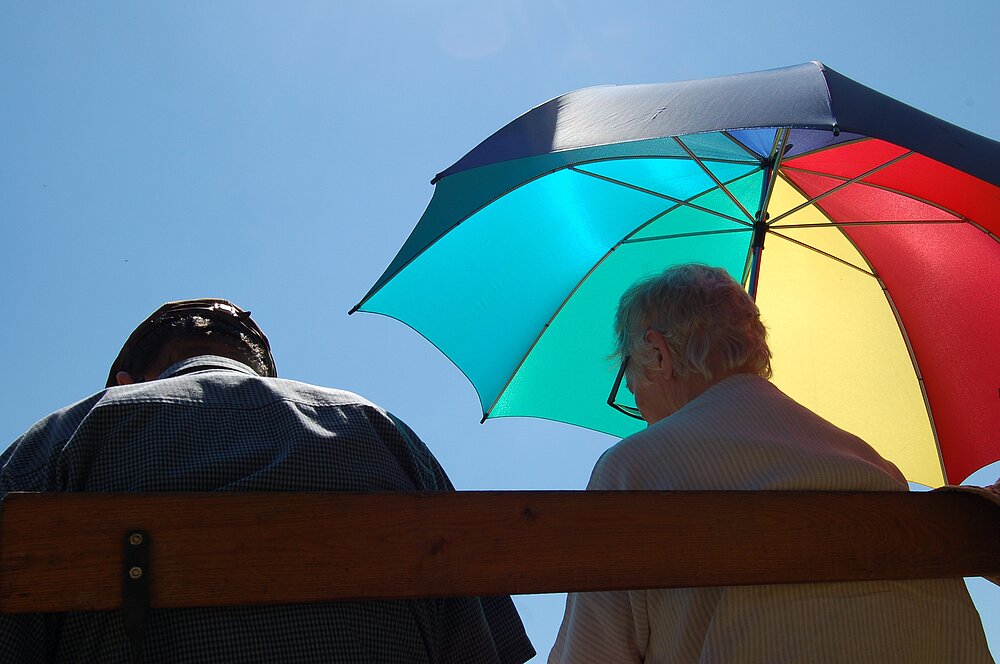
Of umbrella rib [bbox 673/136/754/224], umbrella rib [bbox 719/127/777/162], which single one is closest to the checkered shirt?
umbrella rib [bbox 673/136/754/224]

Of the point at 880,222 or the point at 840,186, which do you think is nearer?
the point at 840,186

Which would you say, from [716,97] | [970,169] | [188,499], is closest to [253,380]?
[188,499]

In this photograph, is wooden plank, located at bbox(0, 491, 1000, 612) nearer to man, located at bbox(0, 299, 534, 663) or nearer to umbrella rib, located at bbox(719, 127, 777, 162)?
man, located at bbox(0, 299, 534, 663)

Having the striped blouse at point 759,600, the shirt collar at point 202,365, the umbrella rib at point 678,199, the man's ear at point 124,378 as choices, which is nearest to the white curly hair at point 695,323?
the striped blouse at point 759,600

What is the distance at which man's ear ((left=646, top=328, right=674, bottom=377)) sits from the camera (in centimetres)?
243

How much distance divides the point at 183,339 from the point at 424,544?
1153mm

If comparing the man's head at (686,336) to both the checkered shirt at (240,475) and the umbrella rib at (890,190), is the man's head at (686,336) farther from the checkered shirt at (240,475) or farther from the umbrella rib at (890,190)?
the umbrella rib at (890,190)

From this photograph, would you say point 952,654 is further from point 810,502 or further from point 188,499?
point 188,499

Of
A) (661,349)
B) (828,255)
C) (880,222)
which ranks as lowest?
(661,349)

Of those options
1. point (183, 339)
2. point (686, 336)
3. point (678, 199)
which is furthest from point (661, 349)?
point (678, 199)

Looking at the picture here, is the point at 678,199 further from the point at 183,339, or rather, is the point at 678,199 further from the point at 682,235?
the point at 183,339

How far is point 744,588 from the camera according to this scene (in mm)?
1839

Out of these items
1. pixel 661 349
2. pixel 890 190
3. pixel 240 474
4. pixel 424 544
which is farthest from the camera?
pixel 890 190

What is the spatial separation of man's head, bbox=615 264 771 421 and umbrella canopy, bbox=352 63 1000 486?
2.80ft
